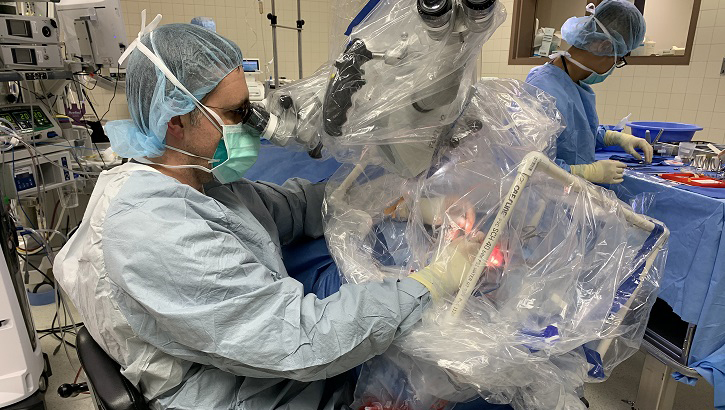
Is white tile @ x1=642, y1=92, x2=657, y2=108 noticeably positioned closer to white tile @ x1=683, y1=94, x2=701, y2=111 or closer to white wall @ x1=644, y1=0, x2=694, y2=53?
white tile @ x1=683, y1=94, x2=701, y2=111

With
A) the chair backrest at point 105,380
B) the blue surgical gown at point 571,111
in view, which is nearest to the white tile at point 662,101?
the blue surgical gown at point 571,111

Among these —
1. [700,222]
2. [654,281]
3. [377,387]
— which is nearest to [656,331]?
[700,222]

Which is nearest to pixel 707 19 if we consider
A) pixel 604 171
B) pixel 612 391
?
pixel 604 171

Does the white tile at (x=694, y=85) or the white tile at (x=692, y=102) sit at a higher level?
the white tile at (x=694, y=85)

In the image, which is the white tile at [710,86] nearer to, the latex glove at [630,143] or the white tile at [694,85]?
the white tile at [694,85]

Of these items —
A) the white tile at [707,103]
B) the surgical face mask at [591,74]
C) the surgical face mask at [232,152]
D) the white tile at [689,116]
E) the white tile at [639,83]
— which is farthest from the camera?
the white tile at [639,83]

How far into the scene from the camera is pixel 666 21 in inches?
146

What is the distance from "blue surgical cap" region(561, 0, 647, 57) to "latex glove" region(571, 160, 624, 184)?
55cm

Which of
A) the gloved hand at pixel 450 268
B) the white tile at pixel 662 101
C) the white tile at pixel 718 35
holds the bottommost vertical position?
the gloved hand at pixel 450 268

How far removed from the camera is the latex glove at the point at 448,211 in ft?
3.03

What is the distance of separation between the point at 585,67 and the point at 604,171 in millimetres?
548

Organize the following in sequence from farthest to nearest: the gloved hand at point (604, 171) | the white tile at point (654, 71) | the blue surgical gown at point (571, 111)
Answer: the white tile at point (654, 71)
the blue surgical gown at point (571, 111)
the gloved hand at point (604, 171)

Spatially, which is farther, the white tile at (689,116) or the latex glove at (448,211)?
the white tile at (689,116)

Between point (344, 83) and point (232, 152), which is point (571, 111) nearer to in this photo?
point (344, 83)
